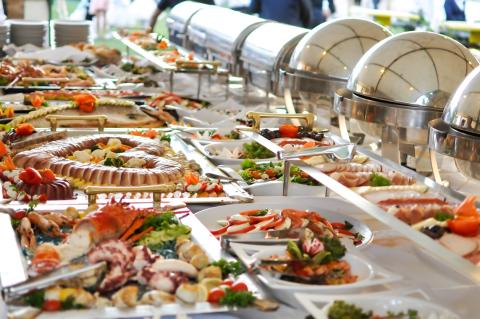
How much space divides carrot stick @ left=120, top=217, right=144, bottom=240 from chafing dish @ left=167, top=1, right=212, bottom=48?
138 inches

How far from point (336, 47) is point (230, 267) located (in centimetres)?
139

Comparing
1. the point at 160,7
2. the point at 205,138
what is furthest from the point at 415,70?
the point at 160,7

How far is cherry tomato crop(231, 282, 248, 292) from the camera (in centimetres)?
143

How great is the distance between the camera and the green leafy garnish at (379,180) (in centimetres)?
159

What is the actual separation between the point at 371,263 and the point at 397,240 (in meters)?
0.33

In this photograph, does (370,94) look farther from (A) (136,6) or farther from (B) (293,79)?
(A) (136,6)

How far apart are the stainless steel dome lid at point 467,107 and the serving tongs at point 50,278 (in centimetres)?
83

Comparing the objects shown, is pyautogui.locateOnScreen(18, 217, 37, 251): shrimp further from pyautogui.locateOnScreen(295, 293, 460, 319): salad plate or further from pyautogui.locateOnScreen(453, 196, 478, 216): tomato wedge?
pyautogui.locateOnScreen(453, 196, 478, 216): tomato wedge

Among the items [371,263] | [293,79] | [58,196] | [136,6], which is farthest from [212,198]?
[136,6]

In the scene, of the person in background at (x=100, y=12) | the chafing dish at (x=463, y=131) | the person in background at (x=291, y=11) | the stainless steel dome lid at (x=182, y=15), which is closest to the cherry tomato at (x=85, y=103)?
the chafing dish at (x=463, y=131)

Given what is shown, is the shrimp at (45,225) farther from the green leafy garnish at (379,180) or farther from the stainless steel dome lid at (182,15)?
the stainless steel dome lid at (182,15)

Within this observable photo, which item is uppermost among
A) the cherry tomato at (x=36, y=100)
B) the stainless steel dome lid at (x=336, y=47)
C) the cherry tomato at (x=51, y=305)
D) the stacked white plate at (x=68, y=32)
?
the stainless steel dome lid at (x=336, y=47)

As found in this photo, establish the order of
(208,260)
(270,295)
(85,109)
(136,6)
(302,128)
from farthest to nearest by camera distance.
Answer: (136,6) → (85,109) → (302,128) → (208,260) → (270,295)

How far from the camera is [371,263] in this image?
5.07 feet
